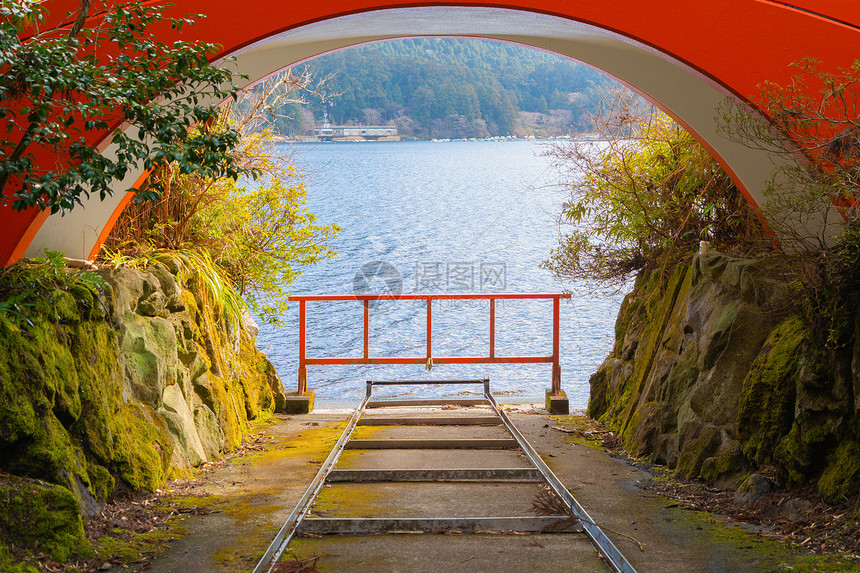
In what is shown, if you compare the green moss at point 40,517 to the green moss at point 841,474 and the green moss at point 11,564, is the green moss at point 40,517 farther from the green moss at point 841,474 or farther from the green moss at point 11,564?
the green moss at point 841,474

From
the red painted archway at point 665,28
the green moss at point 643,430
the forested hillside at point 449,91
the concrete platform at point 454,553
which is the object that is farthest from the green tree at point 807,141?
the forested hillside at point 449,91

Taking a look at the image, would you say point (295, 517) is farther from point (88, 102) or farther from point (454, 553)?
point (88, 102)

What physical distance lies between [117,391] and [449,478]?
2702mm

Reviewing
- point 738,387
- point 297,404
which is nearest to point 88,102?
point 738,387

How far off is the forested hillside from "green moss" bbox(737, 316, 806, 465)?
37.5 meters

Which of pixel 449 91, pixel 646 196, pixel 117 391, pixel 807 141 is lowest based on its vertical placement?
pixel 117 391

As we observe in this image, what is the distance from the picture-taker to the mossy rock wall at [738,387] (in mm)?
5293

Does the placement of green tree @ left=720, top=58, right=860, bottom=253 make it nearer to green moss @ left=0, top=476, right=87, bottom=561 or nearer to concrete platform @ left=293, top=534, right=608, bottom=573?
concrete platform @ left=293, top=534, right=608, bottom=573

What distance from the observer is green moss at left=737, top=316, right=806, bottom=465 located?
5715 mm

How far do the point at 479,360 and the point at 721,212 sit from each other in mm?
3574

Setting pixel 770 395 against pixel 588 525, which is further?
pixel 770 395

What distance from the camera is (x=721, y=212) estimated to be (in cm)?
842

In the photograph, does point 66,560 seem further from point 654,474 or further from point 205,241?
point 205,241

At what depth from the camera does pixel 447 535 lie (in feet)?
17.0
